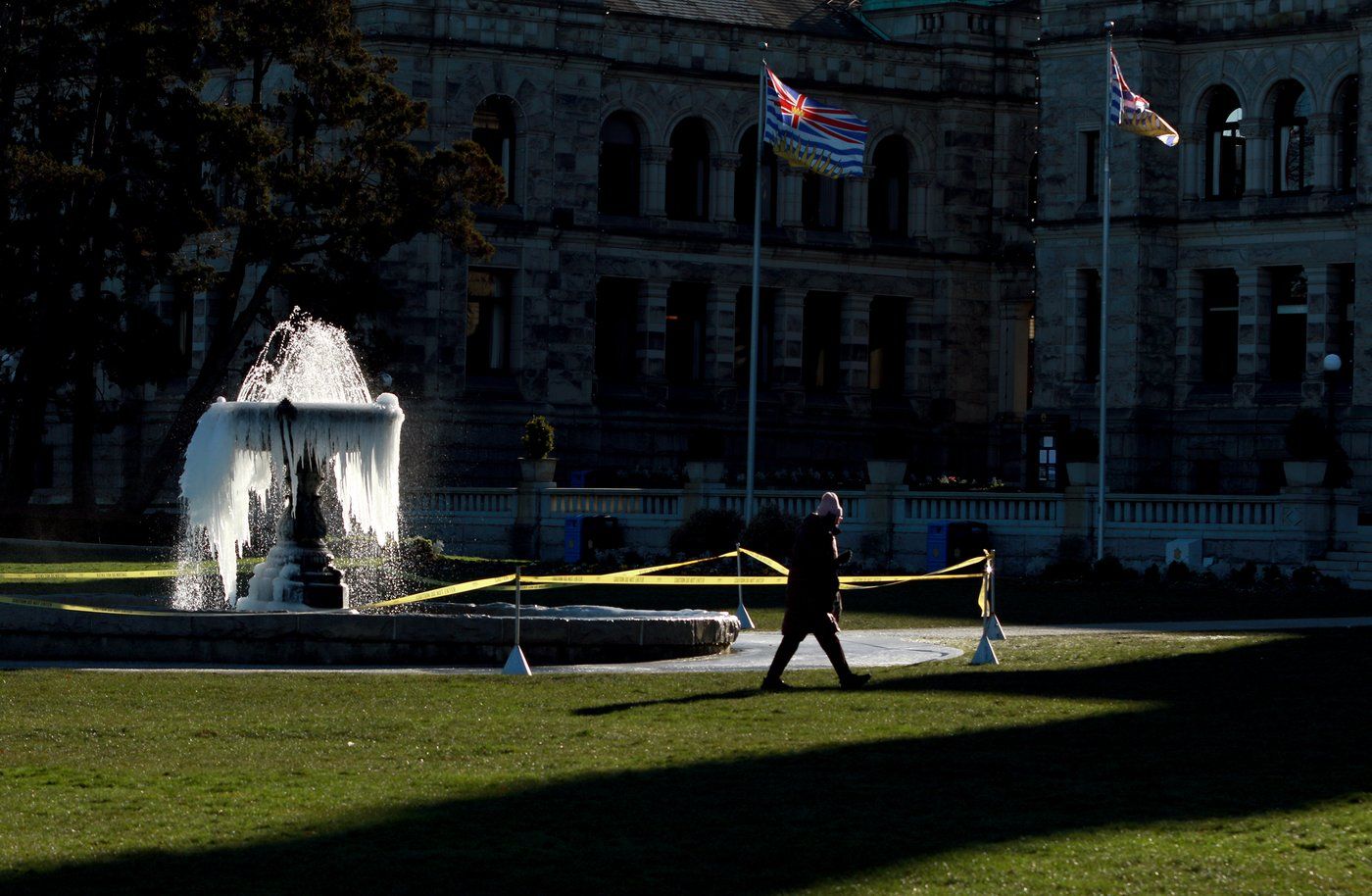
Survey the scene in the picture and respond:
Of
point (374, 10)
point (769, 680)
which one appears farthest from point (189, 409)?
point (769, 680)

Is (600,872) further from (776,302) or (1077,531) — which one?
(776,302)

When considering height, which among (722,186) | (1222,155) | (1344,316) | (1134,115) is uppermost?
(1222,155)

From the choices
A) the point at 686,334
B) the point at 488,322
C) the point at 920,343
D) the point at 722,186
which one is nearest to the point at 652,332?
the point at 686,334

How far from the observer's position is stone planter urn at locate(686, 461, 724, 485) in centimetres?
5281

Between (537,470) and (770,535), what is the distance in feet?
27.6

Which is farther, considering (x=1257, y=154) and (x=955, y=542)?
(x=1257, y=154)

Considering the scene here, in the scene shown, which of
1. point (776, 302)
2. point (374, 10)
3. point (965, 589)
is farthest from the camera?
point (776, 302)

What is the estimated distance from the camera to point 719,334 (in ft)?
A: 237

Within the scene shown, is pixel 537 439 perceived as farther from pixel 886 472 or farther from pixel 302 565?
pixel 302 565

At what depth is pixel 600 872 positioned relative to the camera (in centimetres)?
1436

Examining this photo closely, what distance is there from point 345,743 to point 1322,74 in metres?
48.1

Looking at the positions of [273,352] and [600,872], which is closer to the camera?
[600,872]

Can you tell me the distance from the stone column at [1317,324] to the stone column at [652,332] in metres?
17.7

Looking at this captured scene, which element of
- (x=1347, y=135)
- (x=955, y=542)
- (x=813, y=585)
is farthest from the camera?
(x=1347, y=135)
